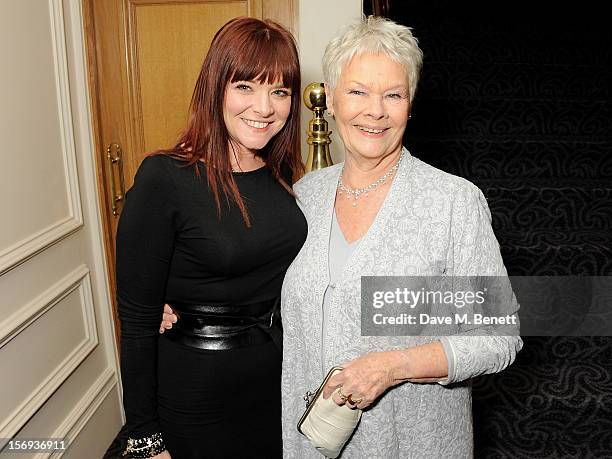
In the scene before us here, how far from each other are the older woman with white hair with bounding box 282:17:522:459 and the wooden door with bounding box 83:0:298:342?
195 centimetres

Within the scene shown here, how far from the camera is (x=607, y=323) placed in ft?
9.45

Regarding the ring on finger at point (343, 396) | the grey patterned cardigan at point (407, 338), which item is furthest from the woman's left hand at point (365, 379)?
the grey patterned cardigan at point (407, 338)

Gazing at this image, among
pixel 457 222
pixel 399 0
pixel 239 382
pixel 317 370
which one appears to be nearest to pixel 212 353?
pixel 239 382

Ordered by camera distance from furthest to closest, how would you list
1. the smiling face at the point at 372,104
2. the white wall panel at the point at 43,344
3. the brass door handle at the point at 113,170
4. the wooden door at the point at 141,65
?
1. the brass door handle at the point at 113,170
2. the wooden door at the point at 141,65
3. the white wall panel at the point at 43,344
4. the smiling face at the point at 372,104

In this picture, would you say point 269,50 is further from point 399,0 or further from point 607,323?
point 399,0

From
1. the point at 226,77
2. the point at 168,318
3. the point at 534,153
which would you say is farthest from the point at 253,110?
the point at 534,153

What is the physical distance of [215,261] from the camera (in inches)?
63.2

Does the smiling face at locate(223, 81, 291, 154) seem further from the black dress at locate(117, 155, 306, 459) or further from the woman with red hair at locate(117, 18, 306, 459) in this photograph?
the black dress at locate(117, 155, 306, 459)

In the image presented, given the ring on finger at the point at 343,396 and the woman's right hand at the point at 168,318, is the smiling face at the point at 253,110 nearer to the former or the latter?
the woman's right hand at the point at 168,318

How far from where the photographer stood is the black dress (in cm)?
156

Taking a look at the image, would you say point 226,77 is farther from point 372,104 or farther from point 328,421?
point 328,421

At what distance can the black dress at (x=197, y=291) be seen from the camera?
1562 mm

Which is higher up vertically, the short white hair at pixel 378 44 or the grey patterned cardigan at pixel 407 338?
the short white hair at pixel 378 44

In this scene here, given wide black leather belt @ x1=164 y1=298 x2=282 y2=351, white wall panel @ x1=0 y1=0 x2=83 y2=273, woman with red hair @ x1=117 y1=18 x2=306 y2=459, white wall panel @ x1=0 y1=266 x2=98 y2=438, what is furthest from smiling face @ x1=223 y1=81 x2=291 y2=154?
white wall panel @ x1=0 y1=266 x2=98 y2=438
